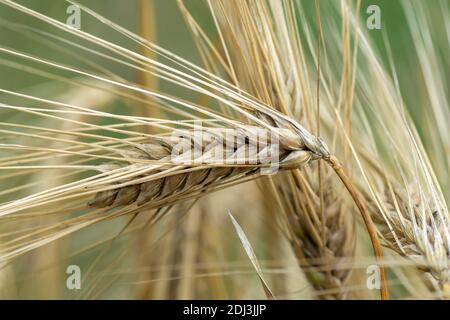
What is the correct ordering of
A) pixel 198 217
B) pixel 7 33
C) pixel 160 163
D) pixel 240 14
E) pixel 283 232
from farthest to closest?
pixel 7 33, pixel 198 217, pixel 283 232, pixel 240 14, pixel 160 163

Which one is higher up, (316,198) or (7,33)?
(7,33)

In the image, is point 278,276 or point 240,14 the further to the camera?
point 278,276

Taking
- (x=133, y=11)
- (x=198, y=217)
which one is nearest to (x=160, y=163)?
(x=198, y=217)

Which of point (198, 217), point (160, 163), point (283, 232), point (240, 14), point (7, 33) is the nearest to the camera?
point (160, 163)

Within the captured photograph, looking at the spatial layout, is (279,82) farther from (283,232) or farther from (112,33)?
(112,33)

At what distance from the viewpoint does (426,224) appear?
26.4 inches

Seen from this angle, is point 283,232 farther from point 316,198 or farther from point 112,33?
point 112,33
